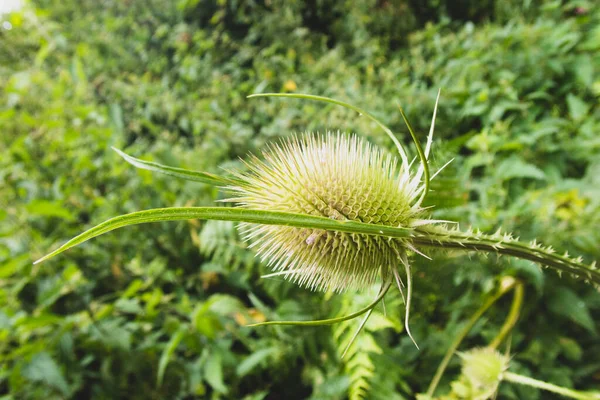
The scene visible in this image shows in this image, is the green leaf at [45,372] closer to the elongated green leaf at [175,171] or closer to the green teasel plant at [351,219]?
the green teasel plant at [351,219]

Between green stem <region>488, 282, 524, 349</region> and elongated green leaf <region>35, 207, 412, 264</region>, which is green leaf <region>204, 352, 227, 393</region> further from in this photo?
elongated green leaf <region>35, 207, 412, 264</region>

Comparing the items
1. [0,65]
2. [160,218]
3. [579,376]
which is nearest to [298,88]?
[579,376]

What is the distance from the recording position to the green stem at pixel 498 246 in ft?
2.41

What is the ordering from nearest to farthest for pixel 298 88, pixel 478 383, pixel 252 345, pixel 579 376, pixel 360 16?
pixel 478 383, pixel 579 376, pixel 252 345, pixel 298 88, pixel 360 16

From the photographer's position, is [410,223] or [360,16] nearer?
[410,223]

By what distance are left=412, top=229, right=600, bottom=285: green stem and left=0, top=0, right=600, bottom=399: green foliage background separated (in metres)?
0.37

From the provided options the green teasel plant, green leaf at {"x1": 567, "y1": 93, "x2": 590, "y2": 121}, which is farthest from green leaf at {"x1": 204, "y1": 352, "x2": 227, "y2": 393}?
green leaf at {"x1": 567, "y1": 93, "x2": 590, "y2": 121}

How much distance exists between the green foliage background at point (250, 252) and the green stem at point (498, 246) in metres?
0.37

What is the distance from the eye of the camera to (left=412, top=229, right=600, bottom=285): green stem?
73 centimetres

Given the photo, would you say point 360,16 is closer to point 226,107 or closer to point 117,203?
point 226,107

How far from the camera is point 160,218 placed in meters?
0.51

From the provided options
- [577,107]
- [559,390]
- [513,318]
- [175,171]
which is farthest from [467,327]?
[577,107]

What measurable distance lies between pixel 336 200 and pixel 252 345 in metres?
1.17

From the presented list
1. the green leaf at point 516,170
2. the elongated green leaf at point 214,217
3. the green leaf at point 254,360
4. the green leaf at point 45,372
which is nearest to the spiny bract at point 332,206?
the elongated green leaf at point 214,217
